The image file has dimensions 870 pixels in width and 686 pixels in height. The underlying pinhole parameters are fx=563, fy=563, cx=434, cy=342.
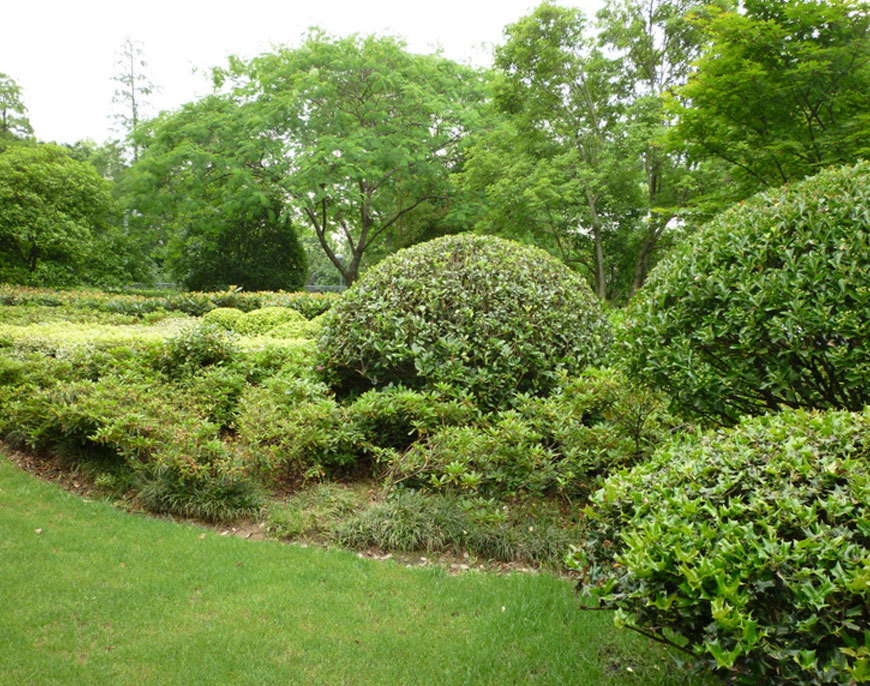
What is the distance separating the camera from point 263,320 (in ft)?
34.3

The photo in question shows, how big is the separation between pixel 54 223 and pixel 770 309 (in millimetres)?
20153

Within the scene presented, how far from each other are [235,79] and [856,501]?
23.7 meters

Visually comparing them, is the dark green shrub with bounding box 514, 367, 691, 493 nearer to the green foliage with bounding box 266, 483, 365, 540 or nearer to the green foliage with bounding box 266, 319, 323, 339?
the green foliage with bounding box 266, 483, 365, 540

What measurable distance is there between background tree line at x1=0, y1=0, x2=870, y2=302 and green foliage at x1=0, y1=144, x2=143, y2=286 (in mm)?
58

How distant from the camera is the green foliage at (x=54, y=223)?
56.0ft

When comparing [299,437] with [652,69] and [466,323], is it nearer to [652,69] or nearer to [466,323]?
[466,323]

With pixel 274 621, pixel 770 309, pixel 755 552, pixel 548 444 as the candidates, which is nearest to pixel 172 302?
pixel 548 444

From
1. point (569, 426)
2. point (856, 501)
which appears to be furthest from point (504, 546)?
point (856, 501)

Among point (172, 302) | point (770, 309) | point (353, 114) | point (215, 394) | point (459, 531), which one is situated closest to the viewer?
point (770, 309)

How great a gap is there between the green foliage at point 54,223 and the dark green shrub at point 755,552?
19.9m

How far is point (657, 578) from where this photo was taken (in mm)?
1853

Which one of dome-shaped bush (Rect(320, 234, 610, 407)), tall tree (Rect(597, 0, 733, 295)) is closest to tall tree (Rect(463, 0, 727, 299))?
tall tree (Rect(597, 0, 733, 295))

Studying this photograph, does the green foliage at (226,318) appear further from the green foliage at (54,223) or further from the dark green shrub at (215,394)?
the green foliage at (54,223)

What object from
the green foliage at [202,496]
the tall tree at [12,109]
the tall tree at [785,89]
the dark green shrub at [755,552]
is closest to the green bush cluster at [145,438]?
the green foliage at [202,496]
